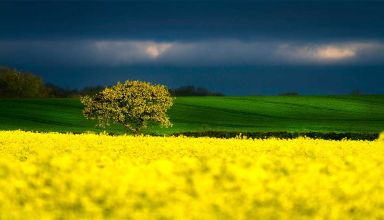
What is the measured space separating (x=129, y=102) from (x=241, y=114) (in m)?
30.2

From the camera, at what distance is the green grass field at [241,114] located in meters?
59.8

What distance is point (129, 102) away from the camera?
4225 centimetres

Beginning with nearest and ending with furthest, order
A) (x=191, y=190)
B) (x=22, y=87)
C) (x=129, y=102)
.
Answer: (x=191, y=190), (x=129, y=102), (x=22, y=87)

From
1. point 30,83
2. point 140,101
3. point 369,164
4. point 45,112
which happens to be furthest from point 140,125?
point 30,83

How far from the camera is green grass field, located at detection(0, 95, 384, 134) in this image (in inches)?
2352

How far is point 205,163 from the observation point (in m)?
11.3

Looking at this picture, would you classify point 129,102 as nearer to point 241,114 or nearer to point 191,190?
point 241,114

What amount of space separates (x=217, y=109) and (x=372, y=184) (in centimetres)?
6268

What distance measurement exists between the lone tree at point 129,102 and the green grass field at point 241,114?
11267 mm

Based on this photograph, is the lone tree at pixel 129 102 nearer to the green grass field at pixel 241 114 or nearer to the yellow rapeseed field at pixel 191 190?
the green grass field at pixel 241 114

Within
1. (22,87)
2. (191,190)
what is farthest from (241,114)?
(191,190)

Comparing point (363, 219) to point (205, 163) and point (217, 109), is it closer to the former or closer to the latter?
point (205, 163)

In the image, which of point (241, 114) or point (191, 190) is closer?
point (191, 190)

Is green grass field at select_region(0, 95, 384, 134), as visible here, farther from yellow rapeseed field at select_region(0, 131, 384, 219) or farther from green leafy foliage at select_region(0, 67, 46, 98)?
yellow rapeseed field at select_region(0, 131, 384, 219)
